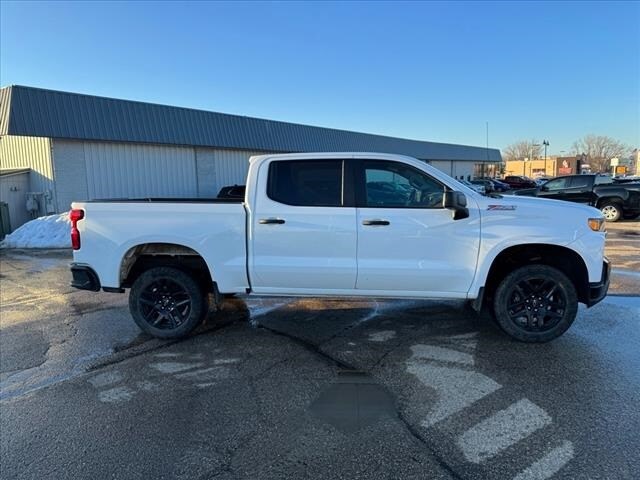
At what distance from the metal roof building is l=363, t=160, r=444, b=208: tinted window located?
13852 millimetres

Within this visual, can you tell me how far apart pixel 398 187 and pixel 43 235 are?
12850 millimetres

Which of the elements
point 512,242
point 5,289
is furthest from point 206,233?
point 5,289

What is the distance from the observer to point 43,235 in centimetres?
1352

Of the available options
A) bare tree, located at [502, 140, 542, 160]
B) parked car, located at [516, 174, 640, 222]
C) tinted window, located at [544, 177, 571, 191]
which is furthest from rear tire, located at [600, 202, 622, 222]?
bare tree, located at [502, 140, 542, 160]

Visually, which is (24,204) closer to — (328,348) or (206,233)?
(206,233)

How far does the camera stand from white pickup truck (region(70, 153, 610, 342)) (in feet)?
14.9

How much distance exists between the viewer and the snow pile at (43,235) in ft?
43.4

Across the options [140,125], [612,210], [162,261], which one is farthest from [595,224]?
[140,125]

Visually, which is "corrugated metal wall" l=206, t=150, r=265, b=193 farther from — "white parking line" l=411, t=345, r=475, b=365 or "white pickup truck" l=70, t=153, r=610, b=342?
"white parking line" l=411, t=345, r=475, b=365

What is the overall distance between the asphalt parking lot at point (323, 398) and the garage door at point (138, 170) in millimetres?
12006

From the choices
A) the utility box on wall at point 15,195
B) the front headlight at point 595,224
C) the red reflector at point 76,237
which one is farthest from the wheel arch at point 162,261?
the utility box on wall at point 15,195

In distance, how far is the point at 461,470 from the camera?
2.74 metres

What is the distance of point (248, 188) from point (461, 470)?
11.0 ft

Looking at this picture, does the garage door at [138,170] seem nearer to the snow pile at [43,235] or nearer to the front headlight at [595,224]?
the snow pile at [43,235]
